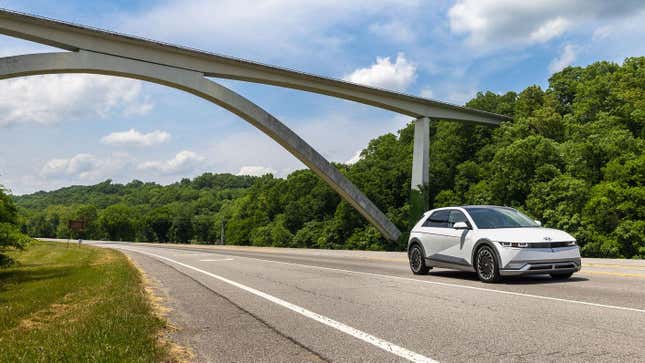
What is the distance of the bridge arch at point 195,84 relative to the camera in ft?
89.2

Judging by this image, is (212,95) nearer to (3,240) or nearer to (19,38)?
(19,38)

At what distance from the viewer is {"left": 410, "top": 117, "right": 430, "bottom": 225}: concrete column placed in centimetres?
4246

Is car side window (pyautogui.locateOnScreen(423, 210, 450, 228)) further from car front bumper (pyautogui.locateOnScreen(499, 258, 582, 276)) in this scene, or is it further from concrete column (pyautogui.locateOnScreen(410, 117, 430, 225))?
concrete column (pyautogui.locateOnScreen(410, 117, 430, 225))

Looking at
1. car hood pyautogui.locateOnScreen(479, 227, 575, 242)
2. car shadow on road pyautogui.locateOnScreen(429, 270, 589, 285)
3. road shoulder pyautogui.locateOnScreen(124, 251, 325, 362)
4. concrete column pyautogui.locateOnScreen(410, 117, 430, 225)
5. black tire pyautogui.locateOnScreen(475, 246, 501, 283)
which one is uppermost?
concrete column pyautogui.locateOnScreen(410, 117, 430, 225)

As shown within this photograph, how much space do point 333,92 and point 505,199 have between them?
17.1m

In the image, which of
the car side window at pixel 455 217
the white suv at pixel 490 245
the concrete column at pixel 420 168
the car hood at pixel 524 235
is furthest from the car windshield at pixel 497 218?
the concrete column at pixel 420 168

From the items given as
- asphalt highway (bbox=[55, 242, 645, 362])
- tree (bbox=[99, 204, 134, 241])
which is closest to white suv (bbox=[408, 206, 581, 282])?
asphalt highway (bbox=[55, 242, 645, 362])

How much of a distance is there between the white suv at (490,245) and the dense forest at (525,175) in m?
23.7

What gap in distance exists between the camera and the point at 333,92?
128 feet

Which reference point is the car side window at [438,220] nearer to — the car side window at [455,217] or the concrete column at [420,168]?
the car side window at [455,217]

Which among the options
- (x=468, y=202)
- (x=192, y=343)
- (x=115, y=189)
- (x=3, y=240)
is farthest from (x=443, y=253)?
(x=115, y=189)

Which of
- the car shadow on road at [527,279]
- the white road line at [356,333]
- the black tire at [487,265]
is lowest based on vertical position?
the white road line at [356,333]

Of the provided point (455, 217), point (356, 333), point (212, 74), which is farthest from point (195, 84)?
point (356, 333)

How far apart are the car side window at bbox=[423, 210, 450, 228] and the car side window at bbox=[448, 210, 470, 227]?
109 millimetres
